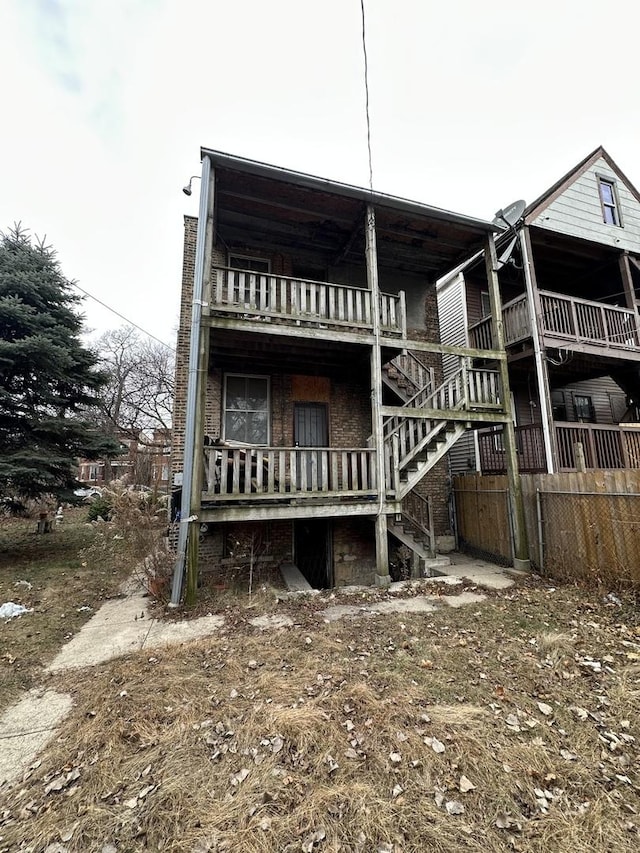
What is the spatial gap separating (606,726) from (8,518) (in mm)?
18543

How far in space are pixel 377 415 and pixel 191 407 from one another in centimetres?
355

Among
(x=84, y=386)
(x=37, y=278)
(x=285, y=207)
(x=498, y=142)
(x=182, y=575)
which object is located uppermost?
(x=498, y=142)

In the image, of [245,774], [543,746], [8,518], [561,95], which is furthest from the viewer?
[8,518]

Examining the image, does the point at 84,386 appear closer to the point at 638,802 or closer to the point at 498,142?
the point at 638,802

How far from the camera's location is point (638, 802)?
226 cm

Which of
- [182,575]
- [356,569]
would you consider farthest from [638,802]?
[356,569]

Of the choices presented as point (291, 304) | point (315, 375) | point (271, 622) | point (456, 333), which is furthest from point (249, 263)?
point (271, 622)

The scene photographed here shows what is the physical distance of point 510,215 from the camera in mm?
9383

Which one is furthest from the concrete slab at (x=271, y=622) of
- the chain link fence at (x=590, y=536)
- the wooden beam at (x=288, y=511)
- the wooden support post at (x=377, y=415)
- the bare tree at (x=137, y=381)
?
the bare tree at (x=137, y=381)

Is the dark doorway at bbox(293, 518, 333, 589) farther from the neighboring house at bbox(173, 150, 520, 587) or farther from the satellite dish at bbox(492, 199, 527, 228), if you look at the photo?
the satellite dish at bbox(492, 199, 527, 228)

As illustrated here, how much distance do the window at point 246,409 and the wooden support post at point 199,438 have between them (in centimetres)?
254

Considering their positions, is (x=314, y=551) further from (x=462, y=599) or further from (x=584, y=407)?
(x=584, y=407)

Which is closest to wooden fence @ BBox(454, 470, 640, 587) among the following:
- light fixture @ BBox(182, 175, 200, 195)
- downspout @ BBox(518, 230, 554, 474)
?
downspout @ BBox(518, 230, 554, 474)

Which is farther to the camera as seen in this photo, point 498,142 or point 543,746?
point 498,142
